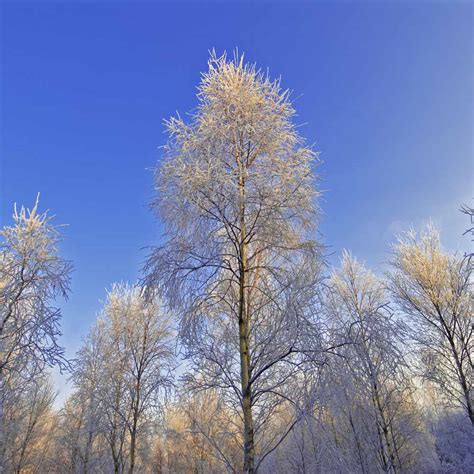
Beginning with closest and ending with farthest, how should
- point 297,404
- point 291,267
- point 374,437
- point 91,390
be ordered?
point 297,404 < point 291,267 < point 374,437 < point 91,390

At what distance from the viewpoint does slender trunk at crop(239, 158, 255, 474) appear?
15.1ft

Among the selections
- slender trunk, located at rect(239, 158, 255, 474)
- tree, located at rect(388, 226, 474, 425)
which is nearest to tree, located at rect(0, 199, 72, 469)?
slender trunk, located at rect(239, 158, 255, 474)

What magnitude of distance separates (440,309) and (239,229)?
29.6 feet

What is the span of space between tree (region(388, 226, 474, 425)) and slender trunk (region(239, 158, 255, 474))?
A: 772 centimetres

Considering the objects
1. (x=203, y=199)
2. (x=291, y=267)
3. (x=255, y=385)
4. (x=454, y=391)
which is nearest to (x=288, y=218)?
(x=291, y=267)

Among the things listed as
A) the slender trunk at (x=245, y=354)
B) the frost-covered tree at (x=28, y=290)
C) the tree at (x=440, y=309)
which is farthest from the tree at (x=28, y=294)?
the tree at (x=440, y=309)

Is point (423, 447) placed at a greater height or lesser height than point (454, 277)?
lesser

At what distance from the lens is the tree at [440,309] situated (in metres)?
11.1

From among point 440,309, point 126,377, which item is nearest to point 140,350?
point 126,377

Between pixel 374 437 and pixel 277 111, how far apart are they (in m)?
10.3

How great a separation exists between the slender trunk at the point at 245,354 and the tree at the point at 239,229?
20 millimetres

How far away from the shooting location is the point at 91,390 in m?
13.1

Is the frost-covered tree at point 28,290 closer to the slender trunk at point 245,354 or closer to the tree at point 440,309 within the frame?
the slender trunk at point 245,354

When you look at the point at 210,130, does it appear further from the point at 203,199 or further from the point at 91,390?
the point at 91,390
